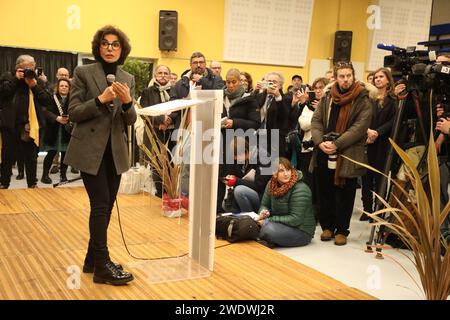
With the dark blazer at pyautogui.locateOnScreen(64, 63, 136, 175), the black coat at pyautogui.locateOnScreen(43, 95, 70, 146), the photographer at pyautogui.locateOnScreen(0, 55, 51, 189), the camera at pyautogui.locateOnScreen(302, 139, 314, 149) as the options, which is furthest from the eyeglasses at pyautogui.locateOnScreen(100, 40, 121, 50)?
the black coat at pyautogui.locateOnScreen(43, 95, 70, 146)

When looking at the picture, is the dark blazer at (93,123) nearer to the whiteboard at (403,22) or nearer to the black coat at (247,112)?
the black coat at (247,112)

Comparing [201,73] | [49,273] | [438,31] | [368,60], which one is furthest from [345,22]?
[49,273]

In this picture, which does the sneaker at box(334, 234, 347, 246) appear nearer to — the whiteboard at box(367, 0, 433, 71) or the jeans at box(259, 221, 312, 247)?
the jeans at box(259, 221, 312, 247)

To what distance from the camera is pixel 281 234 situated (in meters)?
3.70

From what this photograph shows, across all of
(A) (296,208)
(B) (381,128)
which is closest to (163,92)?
(A) (296,208)

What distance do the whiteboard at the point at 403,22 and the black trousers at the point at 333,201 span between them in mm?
6084

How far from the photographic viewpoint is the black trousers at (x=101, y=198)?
2.45 metres

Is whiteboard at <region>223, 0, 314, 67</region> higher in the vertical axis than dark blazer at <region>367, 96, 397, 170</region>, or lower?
higher

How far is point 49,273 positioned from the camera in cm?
272

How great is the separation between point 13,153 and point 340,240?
3.37 metres

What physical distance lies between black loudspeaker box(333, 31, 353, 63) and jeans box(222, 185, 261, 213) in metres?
5.79

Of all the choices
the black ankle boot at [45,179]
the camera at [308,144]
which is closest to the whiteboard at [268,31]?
the black ankle boot at [45,179]

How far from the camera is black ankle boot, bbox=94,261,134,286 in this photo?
253cm
